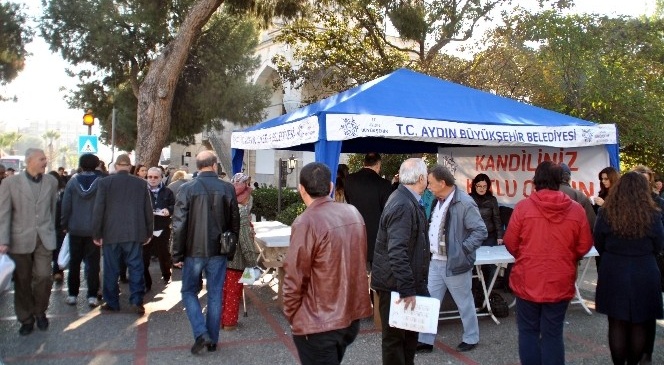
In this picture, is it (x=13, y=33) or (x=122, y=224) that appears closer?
(x=122, y=224)

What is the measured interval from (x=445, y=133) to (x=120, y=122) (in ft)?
57.6

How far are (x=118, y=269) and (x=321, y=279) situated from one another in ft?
12.8

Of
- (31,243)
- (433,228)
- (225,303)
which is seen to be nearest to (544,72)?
(433,228)

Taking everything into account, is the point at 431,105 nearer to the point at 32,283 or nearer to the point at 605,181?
the point at 605,181

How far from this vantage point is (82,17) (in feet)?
51.8

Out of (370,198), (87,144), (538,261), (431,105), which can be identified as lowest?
(538,261)

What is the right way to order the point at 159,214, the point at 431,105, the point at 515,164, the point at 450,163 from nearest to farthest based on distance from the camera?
1. the point at 431,105
2. the point at 159,214
3. the point at 515,164
4. the point at 450,163

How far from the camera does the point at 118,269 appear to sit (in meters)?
5.85

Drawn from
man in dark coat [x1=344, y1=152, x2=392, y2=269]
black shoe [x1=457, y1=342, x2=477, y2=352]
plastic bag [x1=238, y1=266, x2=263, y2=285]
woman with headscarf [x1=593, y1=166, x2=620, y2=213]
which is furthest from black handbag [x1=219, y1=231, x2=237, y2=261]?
woman with headscarf [x1=593, y1=166, x2=620, y2=213]

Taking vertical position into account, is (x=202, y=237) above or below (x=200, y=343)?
above

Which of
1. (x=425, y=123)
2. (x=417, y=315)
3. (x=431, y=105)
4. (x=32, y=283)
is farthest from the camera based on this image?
(x=431, y=105)

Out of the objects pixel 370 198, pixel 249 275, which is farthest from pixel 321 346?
pixel 370 198

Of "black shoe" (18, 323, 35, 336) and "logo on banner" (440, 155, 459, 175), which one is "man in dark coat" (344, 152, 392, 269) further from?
"logo on banner" (440, 155, 459, 175)

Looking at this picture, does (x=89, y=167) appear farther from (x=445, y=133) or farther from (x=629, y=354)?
(x=629, y=354)
